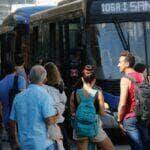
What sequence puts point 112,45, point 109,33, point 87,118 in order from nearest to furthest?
point 87,118 < point 112,45 < point 109,33

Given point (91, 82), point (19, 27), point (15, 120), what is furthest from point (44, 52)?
point (15, 120)

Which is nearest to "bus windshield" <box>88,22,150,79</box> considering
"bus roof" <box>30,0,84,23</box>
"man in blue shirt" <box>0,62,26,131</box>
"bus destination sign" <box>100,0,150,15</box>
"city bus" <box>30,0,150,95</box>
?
"city bus" <box>30,0,150,95</box>

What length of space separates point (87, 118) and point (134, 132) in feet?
2.19

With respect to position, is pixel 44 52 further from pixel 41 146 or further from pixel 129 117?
pixel 41 146

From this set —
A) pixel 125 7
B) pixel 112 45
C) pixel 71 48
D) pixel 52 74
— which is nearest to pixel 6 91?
pixel 52 74

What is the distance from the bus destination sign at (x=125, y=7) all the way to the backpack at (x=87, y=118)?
525cm

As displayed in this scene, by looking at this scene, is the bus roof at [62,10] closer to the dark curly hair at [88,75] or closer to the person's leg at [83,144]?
the dark curly hair at [88,75]

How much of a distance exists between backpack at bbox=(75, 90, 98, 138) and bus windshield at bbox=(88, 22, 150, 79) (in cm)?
477

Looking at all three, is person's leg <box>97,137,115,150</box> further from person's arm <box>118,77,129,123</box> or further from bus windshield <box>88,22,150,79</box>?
bus windshield <box>88,22,150,79</box>

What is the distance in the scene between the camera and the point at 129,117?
931 cm

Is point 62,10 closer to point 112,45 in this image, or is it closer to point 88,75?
point 112,45

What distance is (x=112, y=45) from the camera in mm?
14062

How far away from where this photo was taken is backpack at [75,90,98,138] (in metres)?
9.26

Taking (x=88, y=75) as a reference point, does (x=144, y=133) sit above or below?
below
